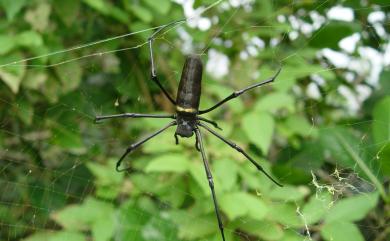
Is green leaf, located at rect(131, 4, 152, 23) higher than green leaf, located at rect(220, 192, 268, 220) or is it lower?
higher

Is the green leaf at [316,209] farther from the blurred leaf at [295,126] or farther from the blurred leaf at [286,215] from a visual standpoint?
the blurred leaf at [295,126]


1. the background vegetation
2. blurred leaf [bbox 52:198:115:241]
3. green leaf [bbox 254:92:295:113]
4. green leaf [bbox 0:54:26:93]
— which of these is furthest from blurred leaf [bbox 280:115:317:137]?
green leaf [bbox 0:54:26:93]

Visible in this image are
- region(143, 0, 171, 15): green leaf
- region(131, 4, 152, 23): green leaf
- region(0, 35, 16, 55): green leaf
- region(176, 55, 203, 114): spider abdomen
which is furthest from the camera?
region(131, 4, 152, 23): green leaf

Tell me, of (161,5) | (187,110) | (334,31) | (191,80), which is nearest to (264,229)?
(187,110)

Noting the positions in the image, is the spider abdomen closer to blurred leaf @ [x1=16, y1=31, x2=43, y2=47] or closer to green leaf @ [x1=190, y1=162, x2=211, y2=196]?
green leaf @ [x1=190, y1=162, x2=211, y2=196]

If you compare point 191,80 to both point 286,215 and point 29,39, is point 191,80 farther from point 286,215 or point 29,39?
point 29,39

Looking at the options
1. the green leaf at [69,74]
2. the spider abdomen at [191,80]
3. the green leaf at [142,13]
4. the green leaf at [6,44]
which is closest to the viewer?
the spider abdomen at [191,80]

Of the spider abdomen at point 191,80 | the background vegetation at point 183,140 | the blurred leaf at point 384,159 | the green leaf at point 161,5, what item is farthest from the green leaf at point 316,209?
the green leaf at point 161,5
